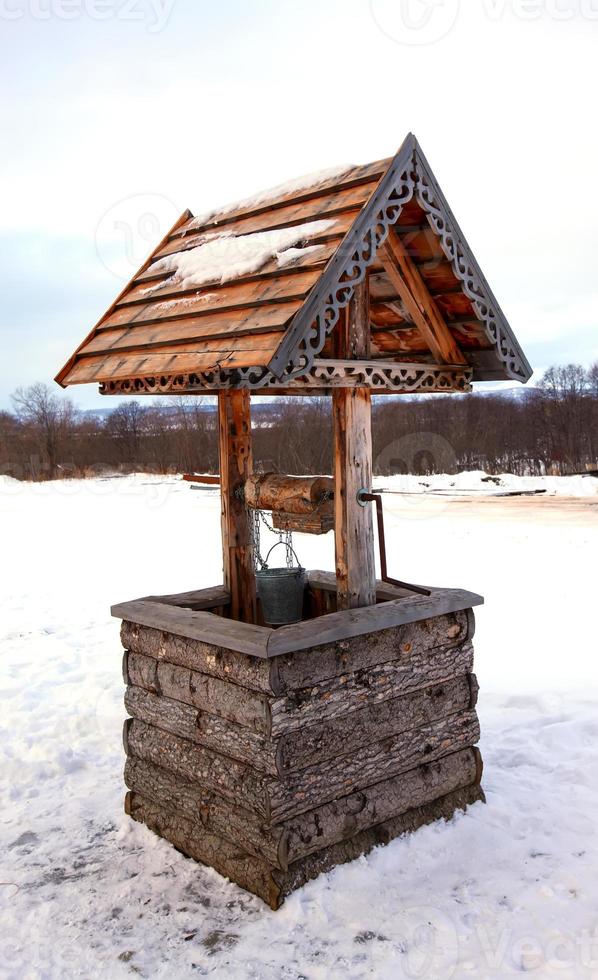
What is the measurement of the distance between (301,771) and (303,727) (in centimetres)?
20

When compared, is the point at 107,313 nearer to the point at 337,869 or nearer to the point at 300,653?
the point at 300,653

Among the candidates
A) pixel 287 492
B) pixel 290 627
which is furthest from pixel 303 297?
pixel 290 627

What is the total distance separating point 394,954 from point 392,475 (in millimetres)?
16502

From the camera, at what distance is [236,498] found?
5031mm

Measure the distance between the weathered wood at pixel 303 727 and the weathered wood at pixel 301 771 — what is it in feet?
0.14

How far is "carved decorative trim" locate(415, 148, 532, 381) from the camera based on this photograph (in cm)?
403

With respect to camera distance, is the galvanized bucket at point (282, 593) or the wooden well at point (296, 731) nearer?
the wooden well at point (296, 731)

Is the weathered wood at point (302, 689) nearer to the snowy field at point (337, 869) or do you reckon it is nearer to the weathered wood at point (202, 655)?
the weathered wood at point (202, 655)

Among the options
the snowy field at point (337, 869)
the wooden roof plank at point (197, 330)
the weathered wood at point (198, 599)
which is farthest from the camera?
the weathered wood at point (198, 599)

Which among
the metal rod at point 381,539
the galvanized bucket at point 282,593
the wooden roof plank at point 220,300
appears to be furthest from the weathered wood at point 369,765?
the wooden roof plank at point 220,300

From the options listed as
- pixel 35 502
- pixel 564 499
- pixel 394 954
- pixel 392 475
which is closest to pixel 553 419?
pixel 392 475

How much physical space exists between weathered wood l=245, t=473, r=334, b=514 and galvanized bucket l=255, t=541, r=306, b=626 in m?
0.27

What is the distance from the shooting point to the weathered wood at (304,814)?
12.4 feet

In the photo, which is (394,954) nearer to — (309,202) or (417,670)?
(417,670)
